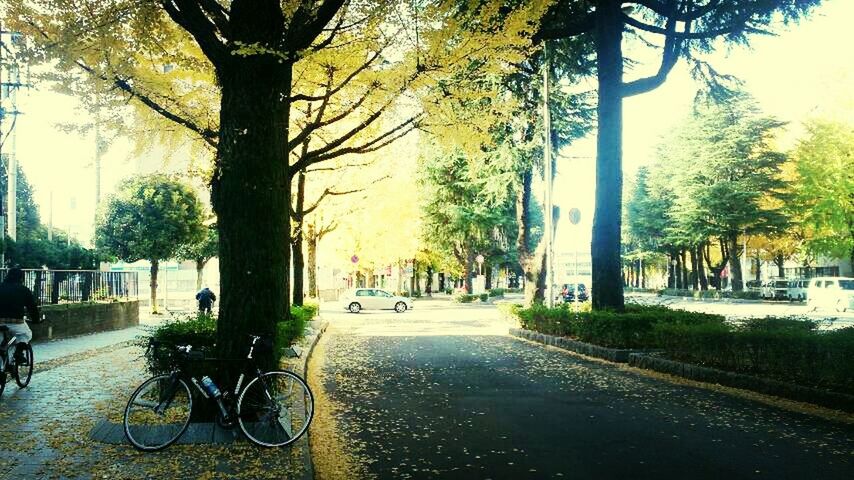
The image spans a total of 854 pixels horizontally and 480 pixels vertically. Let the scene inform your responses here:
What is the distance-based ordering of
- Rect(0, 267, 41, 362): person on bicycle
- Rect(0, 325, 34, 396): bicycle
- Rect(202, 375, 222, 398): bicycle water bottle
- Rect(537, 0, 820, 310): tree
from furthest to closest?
Rect(537, 0, 820, 310): tree → Rect(0, 267, 41, 362): person on bicycle → Rect(0, 325, 34, 396): bicycle → Rect(202, 375, 222, 398): bicycle water bottle

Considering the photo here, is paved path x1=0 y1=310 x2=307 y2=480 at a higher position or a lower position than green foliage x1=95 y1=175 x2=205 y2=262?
lower

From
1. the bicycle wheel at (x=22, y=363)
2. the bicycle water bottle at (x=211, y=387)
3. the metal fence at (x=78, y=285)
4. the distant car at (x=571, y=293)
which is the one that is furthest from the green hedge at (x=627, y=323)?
the distant car at (x=571, y=293)

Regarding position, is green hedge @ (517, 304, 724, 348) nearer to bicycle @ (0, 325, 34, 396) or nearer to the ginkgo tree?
the ginkgo tree

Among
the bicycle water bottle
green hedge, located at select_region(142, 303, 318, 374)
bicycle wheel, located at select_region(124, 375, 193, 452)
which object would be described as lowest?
bicycle wheel, located at select_region(124, 375, 193, 452)

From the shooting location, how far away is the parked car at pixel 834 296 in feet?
113

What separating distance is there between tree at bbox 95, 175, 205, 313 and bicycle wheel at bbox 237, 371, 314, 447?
96.4 ft

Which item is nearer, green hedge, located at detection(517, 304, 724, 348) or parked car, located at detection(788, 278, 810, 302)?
green hedge, located at detection(517, 304, 724, 348)

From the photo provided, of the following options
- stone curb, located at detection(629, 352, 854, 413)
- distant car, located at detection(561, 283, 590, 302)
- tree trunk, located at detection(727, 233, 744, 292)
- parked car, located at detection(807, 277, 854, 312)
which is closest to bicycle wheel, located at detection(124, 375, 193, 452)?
stone curb, located at detection(629, 352, 854, 413)

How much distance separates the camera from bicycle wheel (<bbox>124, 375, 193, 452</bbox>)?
22.1ft

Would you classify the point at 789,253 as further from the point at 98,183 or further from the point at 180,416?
the point at 180,416

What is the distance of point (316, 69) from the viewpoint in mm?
13914

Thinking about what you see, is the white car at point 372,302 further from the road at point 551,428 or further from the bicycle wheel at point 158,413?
the bicycle wheel at point 158,413

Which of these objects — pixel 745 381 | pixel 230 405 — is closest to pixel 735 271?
pixel 745 381

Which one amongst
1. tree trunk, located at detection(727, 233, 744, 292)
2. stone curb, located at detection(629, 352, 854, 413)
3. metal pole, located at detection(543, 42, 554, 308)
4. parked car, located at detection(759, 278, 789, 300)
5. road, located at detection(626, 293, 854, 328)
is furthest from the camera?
tree trunk, located at detection(727, 233, 744, 292)
